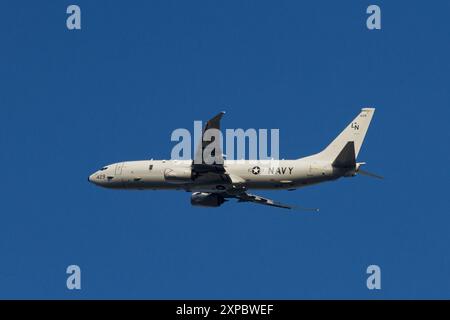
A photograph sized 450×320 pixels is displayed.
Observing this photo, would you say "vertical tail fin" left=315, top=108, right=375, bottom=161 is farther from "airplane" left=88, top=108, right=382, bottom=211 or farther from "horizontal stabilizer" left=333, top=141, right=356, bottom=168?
"horizontal stabilizer" left=333, top=141, right=356, bottom=168

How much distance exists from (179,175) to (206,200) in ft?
25.9

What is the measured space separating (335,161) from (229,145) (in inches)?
360

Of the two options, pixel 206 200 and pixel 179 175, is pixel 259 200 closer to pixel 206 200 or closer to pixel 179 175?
pixel 206 200

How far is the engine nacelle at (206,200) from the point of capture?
337ft

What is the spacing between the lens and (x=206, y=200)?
103 m

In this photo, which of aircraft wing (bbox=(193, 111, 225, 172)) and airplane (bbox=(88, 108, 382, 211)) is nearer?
aircraft wing (bbox=(193, 111, 225, 172))

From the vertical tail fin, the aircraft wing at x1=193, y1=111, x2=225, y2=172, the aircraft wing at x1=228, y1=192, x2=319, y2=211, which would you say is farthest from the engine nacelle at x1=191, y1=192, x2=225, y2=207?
the vertical tail fin

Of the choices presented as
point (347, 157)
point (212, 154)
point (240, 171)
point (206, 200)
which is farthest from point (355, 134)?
point (206, 200)

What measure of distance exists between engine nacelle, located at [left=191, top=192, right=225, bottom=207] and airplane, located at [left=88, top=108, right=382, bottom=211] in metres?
1.48

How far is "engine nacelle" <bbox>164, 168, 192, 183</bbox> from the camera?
95.4m
